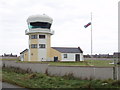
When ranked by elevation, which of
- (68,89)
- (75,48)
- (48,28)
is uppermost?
(48,28)

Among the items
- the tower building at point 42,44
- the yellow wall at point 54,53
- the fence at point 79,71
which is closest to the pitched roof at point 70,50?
the tower building at point 42,44

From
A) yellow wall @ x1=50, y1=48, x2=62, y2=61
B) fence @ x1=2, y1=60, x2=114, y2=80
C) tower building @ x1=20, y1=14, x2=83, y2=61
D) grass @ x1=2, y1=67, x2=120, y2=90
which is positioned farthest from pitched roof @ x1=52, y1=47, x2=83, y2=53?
grass @ x1=2, y1=67, x2=120, y2=90

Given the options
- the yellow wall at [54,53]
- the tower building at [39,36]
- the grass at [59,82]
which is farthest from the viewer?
the yellow wall at [54,53]

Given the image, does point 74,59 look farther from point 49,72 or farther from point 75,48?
point 49,72

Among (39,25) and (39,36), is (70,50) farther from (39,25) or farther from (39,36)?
(39,25)

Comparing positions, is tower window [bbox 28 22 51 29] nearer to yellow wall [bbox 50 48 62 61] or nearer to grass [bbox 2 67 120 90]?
yellow wall [bbox 50 48 62 61]

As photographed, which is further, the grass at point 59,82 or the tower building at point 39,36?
the tower building at point 39,36

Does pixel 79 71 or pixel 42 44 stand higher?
pixel 42 44

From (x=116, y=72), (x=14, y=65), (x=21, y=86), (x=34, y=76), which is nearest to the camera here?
(x=21, y=86)

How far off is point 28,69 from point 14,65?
479 cm

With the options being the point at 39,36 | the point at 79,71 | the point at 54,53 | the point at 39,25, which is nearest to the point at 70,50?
the point at 54,53

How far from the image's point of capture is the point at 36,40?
48781 mm

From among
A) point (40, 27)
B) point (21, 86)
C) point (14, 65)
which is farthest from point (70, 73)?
point (40, 27)

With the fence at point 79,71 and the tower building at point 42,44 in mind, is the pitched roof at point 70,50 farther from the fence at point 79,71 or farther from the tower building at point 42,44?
the fence at point 79,71
